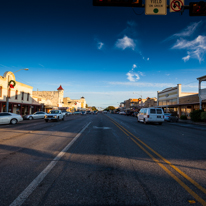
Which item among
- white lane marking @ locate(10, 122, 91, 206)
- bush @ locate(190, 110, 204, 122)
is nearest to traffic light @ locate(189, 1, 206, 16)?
white lane marking @ locate(10, 122, 91, 206)

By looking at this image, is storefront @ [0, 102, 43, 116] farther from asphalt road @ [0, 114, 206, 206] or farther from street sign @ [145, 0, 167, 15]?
street sign @ [145, 0, 167, 15]

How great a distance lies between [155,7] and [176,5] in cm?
92

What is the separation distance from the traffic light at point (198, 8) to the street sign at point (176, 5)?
0.38 m

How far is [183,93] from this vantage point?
39.7 meters

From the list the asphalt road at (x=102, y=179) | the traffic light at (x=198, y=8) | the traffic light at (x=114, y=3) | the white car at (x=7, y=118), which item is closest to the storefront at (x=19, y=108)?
the white car at (x=7, y=118)

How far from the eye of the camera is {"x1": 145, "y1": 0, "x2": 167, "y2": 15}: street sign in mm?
6461

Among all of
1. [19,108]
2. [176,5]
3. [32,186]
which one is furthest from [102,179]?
[19,108]

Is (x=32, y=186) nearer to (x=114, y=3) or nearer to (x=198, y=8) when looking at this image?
(x=114, y=3)

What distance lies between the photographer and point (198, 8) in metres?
6.62

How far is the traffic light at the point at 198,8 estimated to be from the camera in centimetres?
657

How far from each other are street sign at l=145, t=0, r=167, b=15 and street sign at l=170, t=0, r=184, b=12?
0.38 m

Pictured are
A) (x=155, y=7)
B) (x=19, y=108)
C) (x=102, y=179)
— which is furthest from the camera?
(x=19, y=108)

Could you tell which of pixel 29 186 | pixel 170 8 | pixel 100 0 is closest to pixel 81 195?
pixel 29 186

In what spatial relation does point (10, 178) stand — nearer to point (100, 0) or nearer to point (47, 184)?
point (47, 184)
